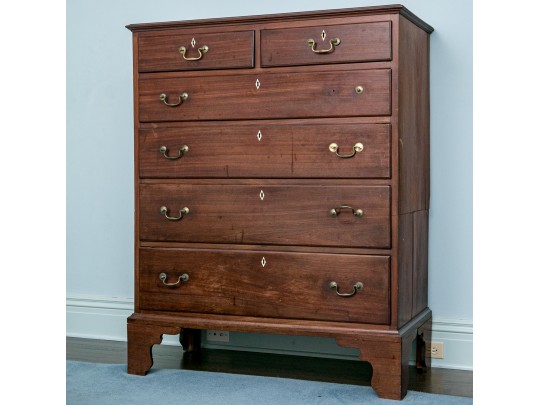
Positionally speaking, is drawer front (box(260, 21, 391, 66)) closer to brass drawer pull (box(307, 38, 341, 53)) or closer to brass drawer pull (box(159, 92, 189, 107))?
brass drawer pull (box(307, 38, 341, 53))

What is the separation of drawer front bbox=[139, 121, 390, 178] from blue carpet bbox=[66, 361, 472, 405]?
0.80 metres

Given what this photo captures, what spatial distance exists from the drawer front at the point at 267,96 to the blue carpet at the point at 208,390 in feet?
3.34

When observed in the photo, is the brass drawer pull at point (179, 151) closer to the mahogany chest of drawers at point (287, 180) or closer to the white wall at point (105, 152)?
the mahogany chest of drawers at point (287, 180)

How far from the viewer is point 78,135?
3820 mm

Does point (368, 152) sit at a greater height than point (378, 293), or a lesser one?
greater

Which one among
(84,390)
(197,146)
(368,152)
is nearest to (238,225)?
(197,146)

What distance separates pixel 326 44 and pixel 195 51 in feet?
1.74

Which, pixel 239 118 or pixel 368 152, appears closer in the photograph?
pixel 368 152

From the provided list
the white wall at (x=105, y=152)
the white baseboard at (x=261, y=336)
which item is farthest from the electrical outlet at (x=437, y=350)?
the white wall at (x=105, y=152)

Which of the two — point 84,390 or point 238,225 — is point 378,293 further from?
point 84,390
